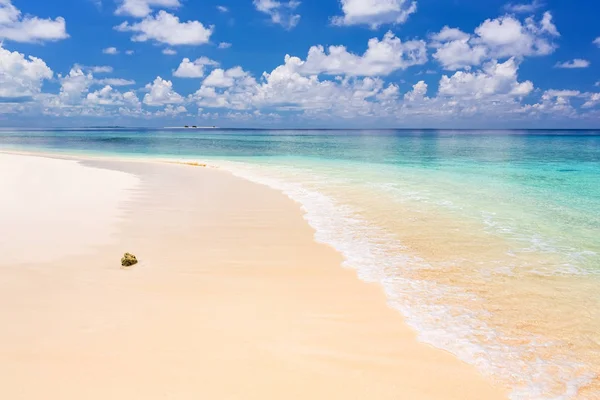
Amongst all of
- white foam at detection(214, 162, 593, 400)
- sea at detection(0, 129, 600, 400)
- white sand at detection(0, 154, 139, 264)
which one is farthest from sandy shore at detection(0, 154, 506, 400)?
sea at detection(0, 129, 600, 400)

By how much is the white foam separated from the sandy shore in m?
0.23

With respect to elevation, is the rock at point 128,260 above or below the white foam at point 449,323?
above

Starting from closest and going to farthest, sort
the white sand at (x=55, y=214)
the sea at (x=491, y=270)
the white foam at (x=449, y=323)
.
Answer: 1. the white foam at (x=449, y=323)
2. the sea at (x=491, y=270)
3. the white sand at (x=55, y=214)

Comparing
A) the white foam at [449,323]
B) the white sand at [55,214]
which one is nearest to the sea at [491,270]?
the white foam at [449,323]

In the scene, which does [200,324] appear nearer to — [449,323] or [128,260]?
[128,260]

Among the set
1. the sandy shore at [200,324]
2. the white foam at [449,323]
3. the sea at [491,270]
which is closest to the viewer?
the sandy shore at [200,324]

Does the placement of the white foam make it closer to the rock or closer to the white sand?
the rock

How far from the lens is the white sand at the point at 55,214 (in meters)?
7.45

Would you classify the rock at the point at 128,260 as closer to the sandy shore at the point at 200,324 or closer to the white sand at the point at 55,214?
the sandy shore at the point at 200,324

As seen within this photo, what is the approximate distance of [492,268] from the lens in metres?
7.16

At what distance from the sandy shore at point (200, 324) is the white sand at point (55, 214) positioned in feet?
0.22

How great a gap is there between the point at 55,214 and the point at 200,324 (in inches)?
284

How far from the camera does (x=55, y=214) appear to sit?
10.2 metres

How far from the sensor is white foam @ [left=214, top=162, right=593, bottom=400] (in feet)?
13.0
